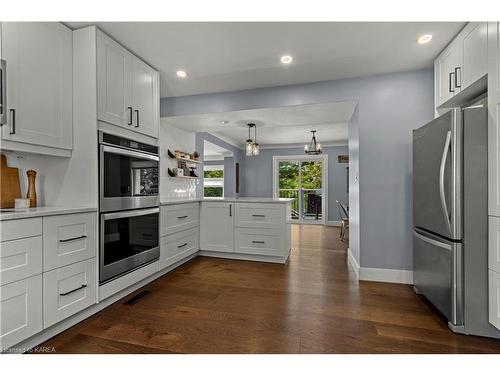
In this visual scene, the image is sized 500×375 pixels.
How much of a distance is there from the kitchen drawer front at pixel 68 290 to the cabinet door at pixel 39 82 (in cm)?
99

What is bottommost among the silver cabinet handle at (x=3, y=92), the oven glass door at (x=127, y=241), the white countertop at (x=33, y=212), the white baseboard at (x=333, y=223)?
the white baseboard at (x=333, y=223)

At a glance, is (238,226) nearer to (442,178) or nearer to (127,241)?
(127,241)

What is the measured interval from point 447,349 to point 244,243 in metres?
2.45

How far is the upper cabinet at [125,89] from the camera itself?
213cm

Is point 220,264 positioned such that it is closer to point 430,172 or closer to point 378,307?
point 378,307

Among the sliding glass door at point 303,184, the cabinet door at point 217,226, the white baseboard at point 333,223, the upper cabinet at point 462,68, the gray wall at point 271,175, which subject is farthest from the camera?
the sliding glass door at point 303,184

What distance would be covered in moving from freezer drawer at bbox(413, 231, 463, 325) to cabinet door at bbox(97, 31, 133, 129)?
2974 mm

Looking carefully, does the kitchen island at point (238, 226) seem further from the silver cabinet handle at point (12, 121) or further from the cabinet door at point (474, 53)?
the cabinet door at point (474, 53)

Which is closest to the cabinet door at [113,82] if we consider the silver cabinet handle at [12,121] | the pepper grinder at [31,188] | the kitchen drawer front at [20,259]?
the silver cabinet handle at [12,121]

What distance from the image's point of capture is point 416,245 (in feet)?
7.99

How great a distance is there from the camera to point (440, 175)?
75.7 inches

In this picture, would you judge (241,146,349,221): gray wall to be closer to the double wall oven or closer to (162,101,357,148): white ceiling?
(162,101,357,148): white ceiling

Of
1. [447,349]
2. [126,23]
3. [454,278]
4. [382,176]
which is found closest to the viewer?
[447,349]
